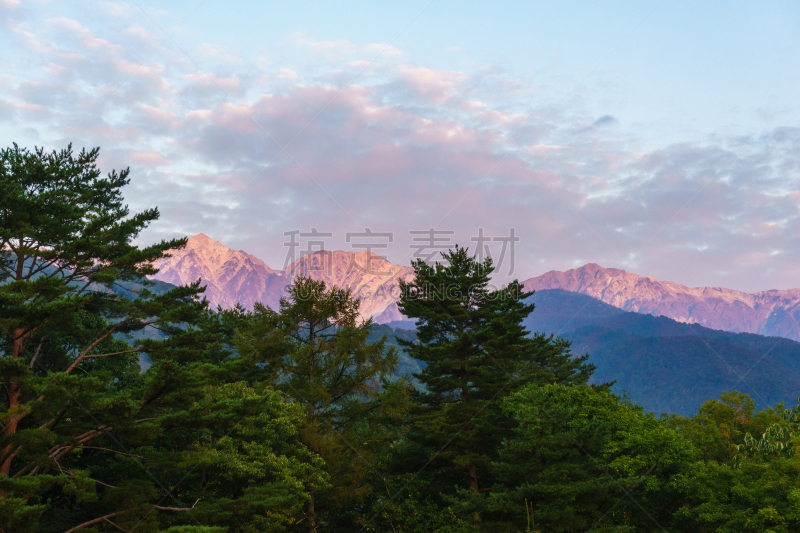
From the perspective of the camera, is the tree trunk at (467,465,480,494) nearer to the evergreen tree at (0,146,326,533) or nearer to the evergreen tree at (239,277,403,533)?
the evergreen tree at (239,277,403,533)

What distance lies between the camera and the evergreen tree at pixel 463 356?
32938 millimetres

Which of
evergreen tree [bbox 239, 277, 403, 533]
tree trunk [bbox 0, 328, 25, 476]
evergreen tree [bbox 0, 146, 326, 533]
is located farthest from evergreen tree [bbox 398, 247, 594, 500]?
tree trunk [bbox 0, 328, 25, 476]

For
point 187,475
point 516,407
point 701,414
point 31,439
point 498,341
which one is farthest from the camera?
point 701,414

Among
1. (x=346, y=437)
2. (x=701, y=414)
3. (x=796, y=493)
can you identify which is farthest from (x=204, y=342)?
(x=701, y=414)

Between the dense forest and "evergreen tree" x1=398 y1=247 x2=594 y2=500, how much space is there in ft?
0.47

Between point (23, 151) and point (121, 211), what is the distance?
4919mm

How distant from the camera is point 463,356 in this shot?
1405 inches

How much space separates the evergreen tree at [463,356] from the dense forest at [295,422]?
0.47ft

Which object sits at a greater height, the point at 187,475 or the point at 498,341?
the point at 498,341

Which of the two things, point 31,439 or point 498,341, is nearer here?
point 31,439

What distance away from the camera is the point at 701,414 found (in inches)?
1736

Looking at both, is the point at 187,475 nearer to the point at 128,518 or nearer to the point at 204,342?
the point at 128,518

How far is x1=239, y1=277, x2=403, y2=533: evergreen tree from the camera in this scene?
2981cm

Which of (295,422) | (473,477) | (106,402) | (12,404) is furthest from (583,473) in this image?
(12,404)
